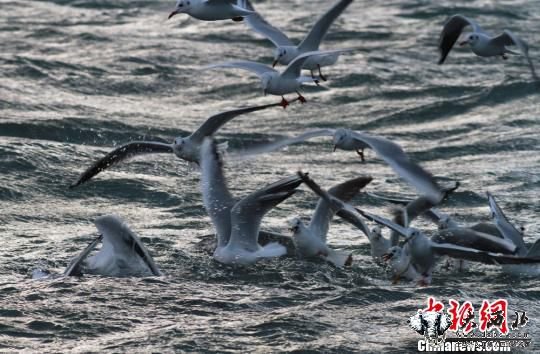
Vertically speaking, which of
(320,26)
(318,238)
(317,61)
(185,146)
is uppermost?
(320,26)

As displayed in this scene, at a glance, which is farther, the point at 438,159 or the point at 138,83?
the point at 138,83

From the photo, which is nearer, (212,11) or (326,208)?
(212,11)

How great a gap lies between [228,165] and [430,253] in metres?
5.42

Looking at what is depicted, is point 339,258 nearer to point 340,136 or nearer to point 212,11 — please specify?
point 340,136

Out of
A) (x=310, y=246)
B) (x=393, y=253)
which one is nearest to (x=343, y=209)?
(x=310, y=246)

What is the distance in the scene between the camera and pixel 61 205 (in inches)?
569

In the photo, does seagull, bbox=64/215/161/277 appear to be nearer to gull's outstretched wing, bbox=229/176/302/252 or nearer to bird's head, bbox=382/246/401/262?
gull's outstretched wing, bbox=229/176/302/252

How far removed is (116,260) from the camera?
36.9 feet

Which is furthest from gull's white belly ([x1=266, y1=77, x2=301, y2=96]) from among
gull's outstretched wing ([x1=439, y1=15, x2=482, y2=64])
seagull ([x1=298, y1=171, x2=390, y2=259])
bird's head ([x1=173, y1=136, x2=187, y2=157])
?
gull's outstretched wing ([x1=439, y1=15, x2=482, y2=64])

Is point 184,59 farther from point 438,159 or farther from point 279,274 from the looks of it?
point 279,274

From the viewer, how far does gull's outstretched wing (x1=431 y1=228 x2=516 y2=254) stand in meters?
11.1

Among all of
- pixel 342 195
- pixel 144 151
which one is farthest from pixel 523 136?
pixel 144 151

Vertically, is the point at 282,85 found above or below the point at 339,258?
above

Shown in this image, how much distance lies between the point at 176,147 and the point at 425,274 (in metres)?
2.85
